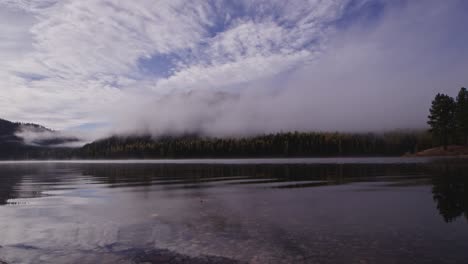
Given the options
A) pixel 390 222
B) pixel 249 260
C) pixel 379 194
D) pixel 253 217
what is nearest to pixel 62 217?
pixel 253 217

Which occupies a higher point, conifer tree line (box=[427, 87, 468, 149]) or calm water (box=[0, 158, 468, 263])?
conifer tree line (box=[427, 87, 468, 149])

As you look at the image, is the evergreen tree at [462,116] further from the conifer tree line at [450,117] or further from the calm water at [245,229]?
the calm water at [245,229]

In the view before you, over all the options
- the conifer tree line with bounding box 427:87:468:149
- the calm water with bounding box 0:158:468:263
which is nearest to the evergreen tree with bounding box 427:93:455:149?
the conifer tree line with bounding box 427:87:468:149

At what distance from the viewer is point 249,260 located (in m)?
13.6

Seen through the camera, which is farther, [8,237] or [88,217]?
[88,217]

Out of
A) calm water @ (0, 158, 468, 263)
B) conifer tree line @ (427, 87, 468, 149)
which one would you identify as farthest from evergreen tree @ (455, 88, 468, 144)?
calm water @ (0, 158, 468, 263)

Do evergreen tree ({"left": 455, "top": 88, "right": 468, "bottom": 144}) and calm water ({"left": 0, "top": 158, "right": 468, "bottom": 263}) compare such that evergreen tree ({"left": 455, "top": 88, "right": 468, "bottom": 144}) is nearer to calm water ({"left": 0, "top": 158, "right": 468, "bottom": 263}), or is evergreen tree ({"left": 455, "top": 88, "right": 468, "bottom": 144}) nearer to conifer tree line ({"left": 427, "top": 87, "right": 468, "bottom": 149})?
conifer tree line ({"left": 427, "top": 87, "right": 468, "bottom": 149})

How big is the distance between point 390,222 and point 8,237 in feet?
68.6

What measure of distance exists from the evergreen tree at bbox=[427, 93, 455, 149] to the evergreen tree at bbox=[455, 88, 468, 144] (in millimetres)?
2578

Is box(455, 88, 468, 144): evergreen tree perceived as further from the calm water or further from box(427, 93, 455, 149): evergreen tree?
the calm water

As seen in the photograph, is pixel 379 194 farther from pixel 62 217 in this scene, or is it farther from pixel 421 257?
pixel 62 217

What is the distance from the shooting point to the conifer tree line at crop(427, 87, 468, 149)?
129m

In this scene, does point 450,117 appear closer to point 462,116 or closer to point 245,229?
point 462,116

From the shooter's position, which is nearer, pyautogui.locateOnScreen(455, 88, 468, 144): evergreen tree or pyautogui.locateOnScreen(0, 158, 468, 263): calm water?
pyautogui.locateOnScreen(0, 158, 468, 263): calm water
